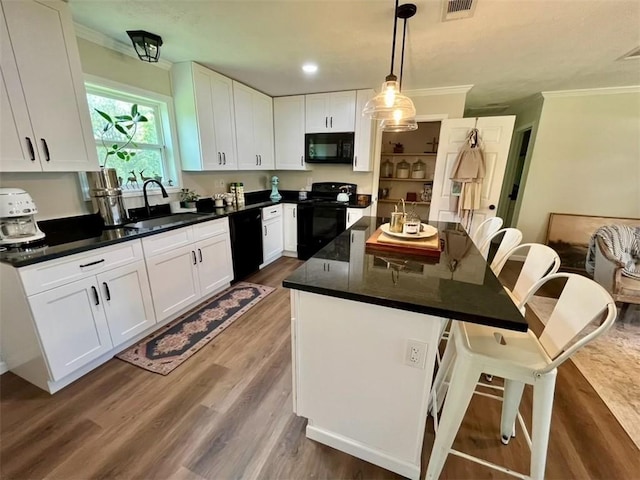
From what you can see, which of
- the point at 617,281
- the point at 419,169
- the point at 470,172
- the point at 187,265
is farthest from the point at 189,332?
the point at 419,169

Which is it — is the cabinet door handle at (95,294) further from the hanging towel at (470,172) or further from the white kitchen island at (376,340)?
the hanging towel at (470,172)

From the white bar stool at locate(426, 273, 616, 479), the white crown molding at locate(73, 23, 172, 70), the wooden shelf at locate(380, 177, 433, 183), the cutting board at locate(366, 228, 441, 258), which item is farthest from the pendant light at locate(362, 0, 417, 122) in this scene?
the wooden shelf at locate(380, 177, 433, 183)

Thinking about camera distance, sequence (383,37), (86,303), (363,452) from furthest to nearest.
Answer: (383,37) < (86,303) < (363,452)

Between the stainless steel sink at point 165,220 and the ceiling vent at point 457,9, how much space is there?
8.48 feet

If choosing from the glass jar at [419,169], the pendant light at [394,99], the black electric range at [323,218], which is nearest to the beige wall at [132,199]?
the black electric range at [323,218]

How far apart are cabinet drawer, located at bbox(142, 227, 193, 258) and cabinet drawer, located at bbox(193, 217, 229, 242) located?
0.25 ft

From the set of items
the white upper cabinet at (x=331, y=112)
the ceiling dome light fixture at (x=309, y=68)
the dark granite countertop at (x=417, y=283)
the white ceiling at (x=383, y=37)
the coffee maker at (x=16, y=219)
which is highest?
the ceiling dome light fixture at (x=309, y=68)

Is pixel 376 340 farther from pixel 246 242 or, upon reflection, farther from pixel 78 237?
pixel 246 242

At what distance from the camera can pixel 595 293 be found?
96cm

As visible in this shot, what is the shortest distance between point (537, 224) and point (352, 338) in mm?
4353

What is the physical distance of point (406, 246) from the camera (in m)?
1.64

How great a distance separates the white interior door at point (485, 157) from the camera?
339 cm

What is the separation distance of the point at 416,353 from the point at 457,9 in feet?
6.98

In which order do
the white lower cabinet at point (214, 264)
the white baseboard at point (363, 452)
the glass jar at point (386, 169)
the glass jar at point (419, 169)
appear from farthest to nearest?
the glass jar at point (386, 169) → the glass jar at point (419, 169) → the white lower cabinet at point (214, 264) → the white baseboard at point (363, 452)
